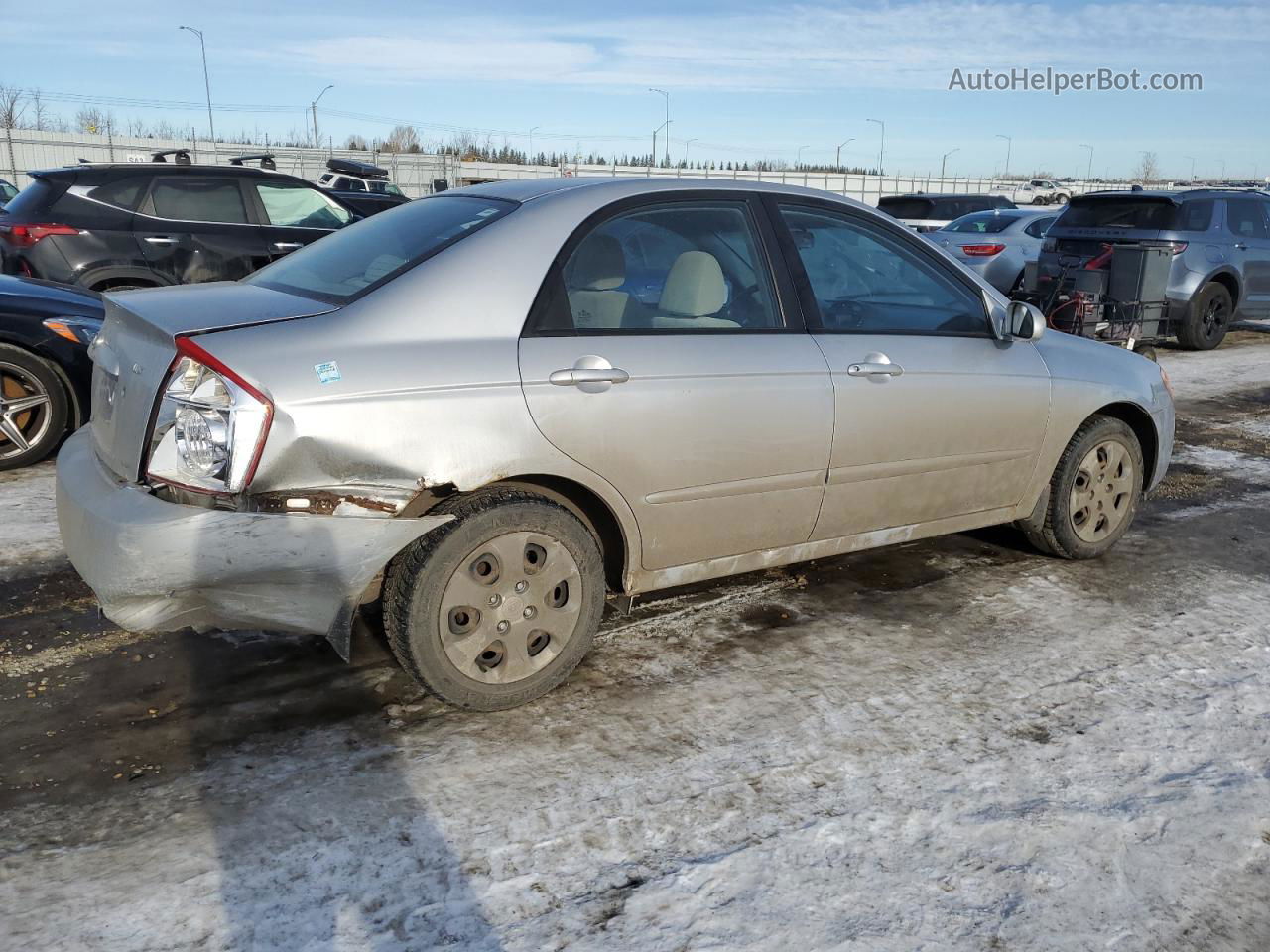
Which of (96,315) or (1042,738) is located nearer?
(1042,738)

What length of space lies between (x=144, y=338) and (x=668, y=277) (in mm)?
1656

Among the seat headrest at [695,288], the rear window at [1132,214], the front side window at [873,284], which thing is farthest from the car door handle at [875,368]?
the rear window at [1132,214]

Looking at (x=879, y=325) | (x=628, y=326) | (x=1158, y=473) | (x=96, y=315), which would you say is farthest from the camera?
(x=96, y=315)

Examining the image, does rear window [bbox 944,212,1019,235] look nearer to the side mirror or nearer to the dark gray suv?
the dark gray suv

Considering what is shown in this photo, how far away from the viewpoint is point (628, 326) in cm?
347

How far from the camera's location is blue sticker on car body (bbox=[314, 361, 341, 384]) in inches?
115

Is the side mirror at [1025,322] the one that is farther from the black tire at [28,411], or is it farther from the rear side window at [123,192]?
the rear side window at [123,192]

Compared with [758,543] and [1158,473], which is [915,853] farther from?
[1158,473]

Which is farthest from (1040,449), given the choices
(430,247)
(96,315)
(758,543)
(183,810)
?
(96,315)

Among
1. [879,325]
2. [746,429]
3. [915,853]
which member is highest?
[879,325]

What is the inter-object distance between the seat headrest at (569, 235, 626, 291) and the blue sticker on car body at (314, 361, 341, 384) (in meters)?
0.82

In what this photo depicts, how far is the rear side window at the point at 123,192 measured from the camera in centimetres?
888

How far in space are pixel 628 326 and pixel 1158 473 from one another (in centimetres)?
296

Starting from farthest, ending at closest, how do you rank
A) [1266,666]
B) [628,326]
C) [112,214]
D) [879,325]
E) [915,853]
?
[112,214] → [879,325] → [1266,666] → [628,326] → [915,853]
